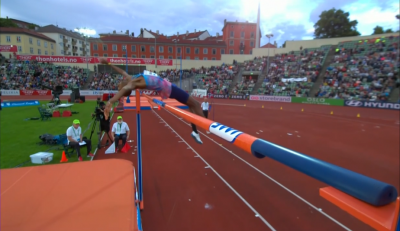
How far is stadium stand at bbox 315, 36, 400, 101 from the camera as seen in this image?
2430 centimetres

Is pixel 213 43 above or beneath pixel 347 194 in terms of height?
above

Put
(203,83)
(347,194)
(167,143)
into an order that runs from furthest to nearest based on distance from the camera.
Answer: (203,83)
(167,143)
(347,194)

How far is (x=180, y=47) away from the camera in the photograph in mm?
54469

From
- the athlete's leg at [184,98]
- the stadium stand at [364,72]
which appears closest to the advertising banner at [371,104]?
the stadium stand at [364,72]

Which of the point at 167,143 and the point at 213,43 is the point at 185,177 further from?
the point at 213,43

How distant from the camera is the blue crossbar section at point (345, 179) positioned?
39.3 inches

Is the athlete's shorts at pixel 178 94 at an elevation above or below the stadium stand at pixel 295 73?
below

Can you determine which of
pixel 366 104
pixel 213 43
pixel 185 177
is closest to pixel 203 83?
pixel 366 104

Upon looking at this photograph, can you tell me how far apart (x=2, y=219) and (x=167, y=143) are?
6.84 metres

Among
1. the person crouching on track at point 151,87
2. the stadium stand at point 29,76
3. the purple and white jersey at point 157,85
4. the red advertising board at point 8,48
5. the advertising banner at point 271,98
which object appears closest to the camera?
the person crouching on track at point 151,87

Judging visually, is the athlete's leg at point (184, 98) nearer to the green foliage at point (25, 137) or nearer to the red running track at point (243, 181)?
the red running track at point (243, 181)

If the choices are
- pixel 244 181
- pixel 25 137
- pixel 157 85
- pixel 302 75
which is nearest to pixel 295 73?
pixel 302 75

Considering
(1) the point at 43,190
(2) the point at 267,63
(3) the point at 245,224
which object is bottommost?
(3) the point at 245,224

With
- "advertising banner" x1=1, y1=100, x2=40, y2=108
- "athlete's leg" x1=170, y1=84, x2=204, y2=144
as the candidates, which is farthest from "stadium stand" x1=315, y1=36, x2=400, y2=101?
"advertising banner" x1=1, y1=100, x2=40, y2=108
